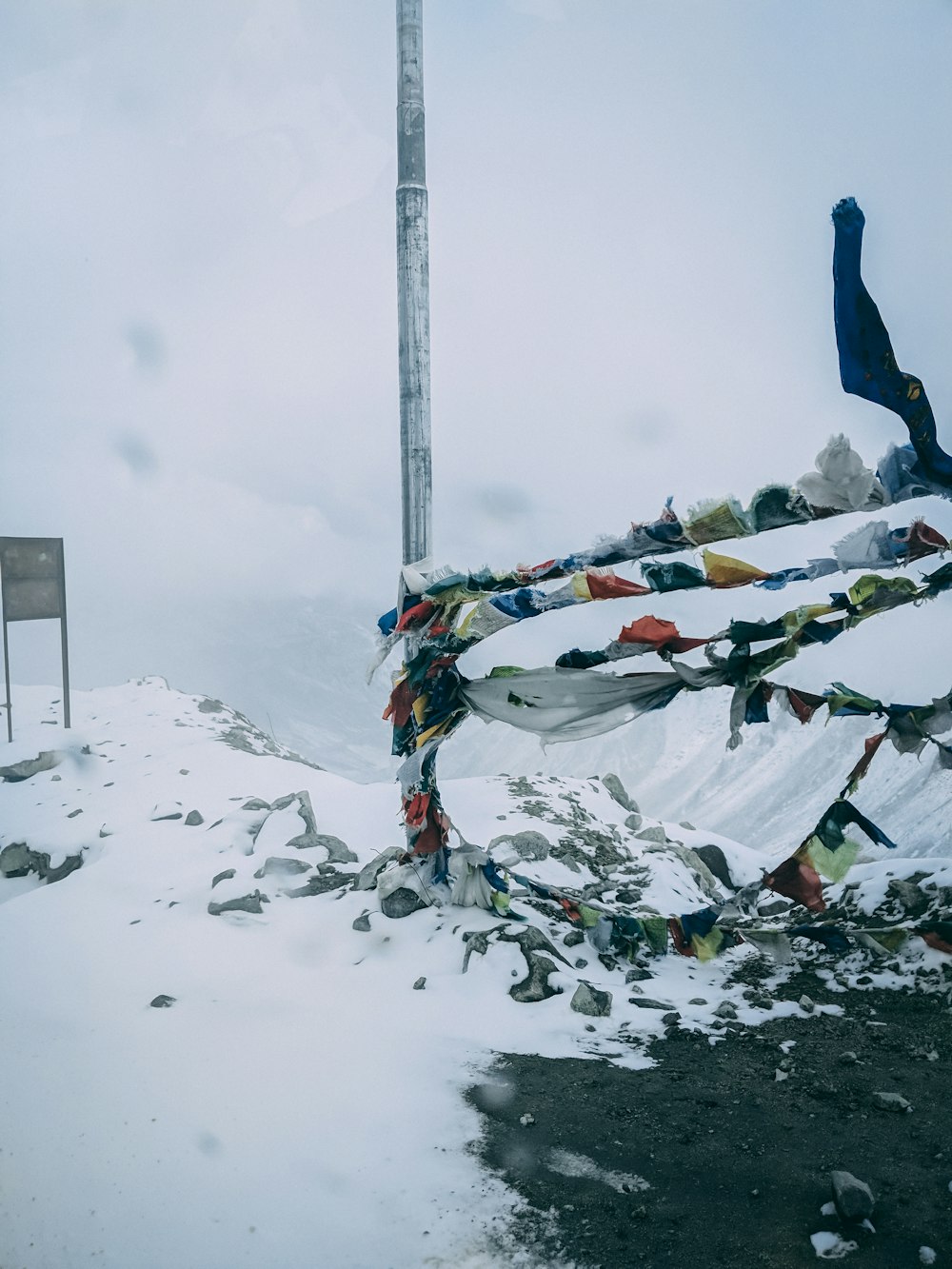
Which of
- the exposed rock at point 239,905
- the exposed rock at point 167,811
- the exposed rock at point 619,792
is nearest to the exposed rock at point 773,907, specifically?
the exposed rock at point 619,792

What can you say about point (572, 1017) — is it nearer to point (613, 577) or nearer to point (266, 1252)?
point (266, 1252)

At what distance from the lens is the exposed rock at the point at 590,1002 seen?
16.8 ft

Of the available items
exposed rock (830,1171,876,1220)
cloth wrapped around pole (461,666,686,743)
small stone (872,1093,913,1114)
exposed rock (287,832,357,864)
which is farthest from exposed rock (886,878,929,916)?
exposed rock (287,832,357,864)

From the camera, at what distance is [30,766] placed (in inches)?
440

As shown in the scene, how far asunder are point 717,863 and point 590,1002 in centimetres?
497

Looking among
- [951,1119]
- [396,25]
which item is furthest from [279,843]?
[396,25]

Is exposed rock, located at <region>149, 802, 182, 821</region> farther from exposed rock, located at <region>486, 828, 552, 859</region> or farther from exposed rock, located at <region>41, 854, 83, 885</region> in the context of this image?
exposed rock, located at <region>486, 828, 552, 859</region>

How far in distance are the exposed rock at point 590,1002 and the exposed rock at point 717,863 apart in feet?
15.1

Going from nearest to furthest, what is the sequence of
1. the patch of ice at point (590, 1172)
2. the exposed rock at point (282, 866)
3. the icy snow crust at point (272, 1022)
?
the icy snow crust at point (272, 1022) < the patch of ice at point (590, 1172) < the exposed rock at point (282, 866)

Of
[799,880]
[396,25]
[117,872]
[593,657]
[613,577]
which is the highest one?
[396,25]

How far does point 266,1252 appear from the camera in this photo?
3098 millimetres

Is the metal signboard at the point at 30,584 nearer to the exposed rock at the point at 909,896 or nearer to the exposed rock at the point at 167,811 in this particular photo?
the exposed rock at the point at 167,811

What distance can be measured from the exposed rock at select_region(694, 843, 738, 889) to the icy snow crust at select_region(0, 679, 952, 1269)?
0.16 m

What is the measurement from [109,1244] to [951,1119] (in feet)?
12.4
